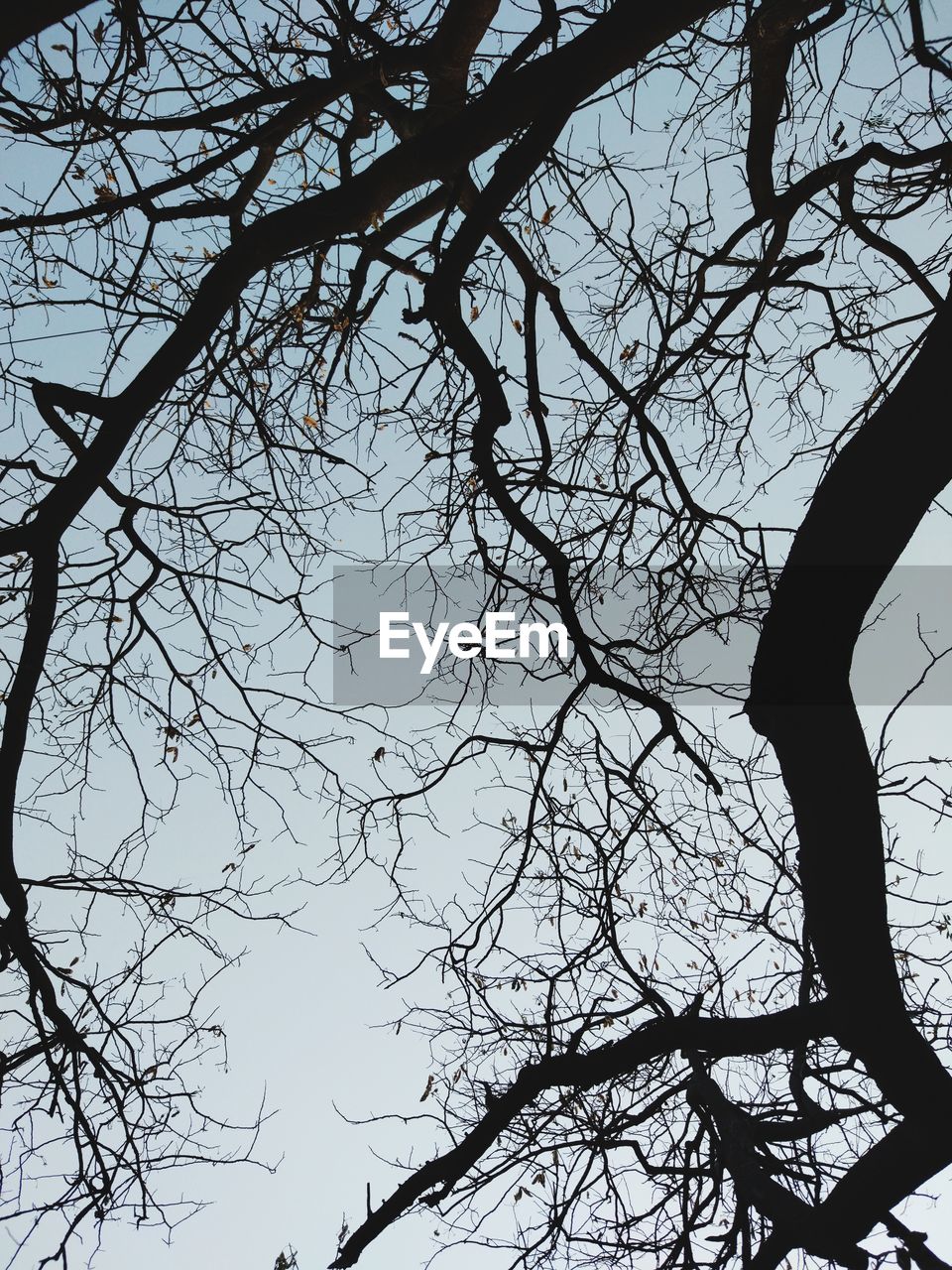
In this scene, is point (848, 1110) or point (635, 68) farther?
point (848, 1110)

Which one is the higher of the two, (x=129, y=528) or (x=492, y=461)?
(x=129, y=528)

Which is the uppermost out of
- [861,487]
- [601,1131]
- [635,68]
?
[635,68]

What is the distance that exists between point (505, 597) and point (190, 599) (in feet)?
4.97

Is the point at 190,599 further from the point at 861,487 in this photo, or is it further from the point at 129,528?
the point at 861,487

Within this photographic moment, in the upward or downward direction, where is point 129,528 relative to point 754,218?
downward

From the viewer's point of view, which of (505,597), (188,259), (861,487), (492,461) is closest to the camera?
(861,487)

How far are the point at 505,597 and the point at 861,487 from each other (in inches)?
91.4

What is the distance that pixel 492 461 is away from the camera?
400cm

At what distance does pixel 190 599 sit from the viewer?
462 cm

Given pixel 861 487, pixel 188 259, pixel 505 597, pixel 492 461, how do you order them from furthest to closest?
pixel 505 597 < pixel 188 259 < pixel 492 461 < pixel 861 487

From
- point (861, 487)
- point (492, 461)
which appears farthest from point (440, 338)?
point (861, 487)

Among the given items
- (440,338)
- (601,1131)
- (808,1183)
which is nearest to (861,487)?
(440,338)

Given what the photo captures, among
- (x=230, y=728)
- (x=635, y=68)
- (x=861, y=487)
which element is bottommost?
(x=861, y=487)

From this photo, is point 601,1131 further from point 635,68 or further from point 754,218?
point 635,68
